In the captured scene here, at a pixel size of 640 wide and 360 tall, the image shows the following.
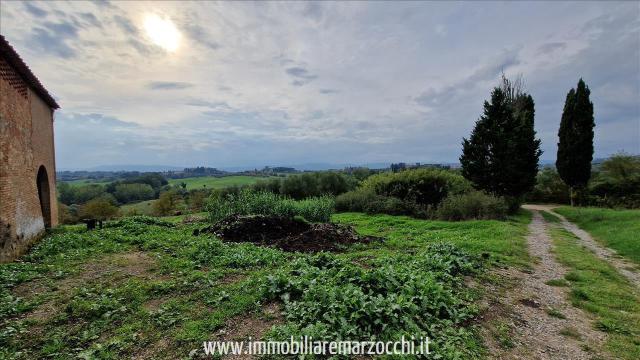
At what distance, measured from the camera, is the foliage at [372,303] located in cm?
423

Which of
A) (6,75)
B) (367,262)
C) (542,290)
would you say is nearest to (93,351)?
(367,262)

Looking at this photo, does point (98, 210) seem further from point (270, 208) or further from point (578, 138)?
point (578, 138)

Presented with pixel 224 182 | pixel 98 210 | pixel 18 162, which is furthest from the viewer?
pixel 224 182

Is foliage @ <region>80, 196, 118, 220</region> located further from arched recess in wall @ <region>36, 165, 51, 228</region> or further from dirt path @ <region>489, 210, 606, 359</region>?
dirt path @ <region>489, 210, 606, 359</region>

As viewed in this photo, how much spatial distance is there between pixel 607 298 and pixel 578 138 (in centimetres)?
2059

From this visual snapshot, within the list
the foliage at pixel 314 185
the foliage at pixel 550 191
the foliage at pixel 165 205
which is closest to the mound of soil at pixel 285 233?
the foliage at pixel 314 185

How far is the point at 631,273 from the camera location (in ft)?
28.1

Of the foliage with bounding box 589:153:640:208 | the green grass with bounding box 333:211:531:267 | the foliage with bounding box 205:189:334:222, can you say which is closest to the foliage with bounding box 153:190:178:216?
the foliage with bounding box 205:189:334:222

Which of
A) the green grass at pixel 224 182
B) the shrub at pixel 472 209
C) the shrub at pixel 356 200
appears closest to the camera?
the shrub at pixel 472 209

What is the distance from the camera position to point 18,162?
400 inches

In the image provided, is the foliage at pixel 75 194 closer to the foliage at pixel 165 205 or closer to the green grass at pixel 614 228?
the foliage at pixel 165 205

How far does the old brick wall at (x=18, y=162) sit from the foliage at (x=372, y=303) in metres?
8.07

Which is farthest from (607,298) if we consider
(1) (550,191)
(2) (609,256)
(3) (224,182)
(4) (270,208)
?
(3) (224,182)

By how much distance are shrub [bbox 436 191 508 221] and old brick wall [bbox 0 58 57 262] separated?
1600 cm
